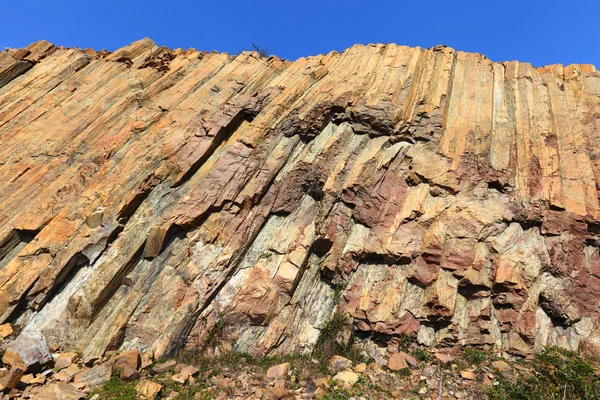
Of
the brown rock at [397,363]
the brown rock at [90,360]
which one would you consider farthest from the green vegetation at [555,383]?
the brown rock at [90,360]

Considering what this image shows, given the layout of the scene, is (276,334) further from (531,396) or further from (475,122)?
(475,122)

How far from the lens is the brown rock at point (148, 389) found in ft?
31.1

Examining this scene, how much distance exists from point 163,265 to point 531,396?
11928mm

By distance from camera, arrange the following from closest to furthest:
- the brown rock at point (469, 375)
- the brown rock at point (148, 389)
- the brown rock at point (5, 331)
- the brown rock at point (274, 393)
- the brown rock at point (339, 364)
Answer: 1. the brown rock at point (148, 389)
2. the brown rock at point (274, 393)
3. the brown rock at point (5, 331)
4. the brown rock at point (469, 375)
5. the brown rock at point (339, 364)

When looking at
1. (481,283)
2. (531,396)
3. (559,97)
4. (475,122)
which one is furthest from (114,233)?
(559,97)

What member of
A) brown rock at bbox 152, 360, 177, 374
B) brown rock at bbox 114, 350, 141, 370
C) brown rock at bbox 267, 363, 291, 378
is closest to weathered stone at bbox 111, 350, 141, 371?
brown rock at bbox 114, 350, 141, 370

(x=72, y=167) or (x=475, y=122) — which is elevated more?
(x=475, y=122)

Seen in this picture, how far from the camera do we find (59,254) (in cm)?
1185

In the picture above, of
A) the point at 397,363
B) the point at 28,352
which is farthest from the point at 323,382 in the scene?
the point at 28,352

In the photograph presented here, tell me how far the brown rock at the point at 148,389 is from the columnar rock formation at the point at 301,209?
1524 mm

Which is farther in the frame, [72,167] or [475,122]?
[475,122]

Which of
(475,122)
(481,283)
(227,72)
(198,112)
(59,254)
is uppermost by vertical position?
(475,122)

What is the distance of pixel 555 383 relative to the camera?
9.71 meters

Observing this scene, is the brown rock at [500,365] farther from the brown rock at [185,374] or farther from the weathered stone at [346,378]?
the brown rock at [185,374]
